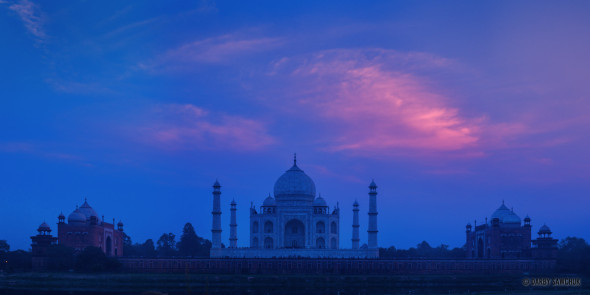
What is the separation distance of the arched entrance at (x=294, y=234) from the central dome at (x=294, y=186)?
3.23 meters

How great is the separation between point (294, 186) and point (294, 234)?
227 inches

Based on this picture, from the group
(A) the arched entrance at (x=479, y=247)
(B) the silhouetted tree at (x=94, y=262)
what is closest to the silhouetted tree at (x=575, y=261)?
(A) the arched entrance at (x=479, y=247)

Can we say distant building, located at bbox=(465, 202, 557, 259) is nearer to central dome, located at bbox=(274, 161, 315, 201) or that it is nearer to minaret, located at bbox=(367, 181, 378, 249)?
minaret, located at bbox=(367, 181, 378, 249)

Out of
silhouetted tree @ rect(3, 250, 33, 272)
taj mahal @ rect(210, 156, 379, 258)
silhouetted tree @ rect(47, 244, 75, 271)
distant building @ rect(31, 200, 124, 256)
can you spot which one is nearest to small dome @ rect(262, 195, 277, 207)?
taj mahal @ rect(210, 156, 379, 258)

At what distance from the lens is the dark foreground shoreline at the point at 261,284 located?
54.9 m

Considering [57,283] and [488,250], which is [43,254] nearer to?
[57,283]

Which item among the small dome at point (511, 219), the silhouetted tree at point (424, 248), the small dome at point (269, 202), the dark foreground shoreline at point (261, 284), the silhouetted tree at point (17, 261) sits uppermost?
the small dome at point (269, 202)

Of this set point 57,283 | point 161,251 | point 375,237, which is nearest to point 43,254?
point 57,283

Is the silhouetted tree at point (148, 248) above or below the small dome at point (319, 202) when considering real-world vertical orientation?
below

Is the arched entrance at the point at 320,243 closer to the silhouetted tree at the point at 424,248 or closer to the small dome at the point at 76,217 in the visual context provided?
the small dome at the point at 76,217

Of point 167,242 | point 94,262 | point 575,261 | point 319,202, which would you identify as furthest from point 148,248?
point 575,261

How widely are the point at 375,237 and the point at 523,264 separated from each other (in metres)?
16.3

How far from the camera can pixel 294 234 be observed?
8875cm

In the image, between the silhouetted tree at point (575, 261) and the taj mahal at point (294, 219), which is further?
the taj mahal at point (294, 219)
